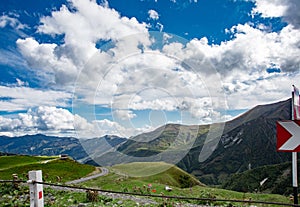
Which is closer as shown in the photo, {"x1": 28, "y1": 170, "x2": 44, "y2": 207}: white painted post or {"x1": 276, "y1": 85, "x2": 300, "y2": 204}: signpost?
{"x1": 276, "y1": 85, "x2": 300, "y2": 204}: signpost

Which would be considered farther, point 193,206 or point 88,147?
point 88,147

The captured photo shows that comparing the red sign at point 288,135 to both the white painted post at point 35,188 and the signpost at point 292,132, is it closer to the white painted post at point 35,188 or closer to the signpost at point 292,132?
the signpost at point 292,132

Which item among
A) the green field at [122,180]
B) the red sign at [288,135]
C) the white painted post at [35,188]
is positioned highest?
the red sign at [288,135]

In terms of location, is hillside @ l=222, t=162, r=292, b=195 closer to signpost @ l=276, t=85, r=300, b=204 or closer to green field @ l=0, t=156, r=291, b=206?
green field @ l=0, t=156, r=291, b=206

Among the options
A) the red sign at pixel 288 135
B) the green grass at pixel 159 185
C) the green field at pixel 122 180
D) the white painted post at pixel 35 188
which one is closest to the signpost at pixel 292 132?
the red sign at pixel 288 135

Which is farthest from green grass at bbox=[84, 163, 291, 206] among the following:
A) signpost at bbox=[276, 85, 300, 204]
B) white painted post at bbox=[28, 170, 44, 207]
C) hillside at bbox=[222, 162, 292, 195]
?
hillside at bbox=[222, 162, 292, 195]

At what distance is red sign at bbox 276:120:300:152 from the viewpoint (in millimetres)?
5590

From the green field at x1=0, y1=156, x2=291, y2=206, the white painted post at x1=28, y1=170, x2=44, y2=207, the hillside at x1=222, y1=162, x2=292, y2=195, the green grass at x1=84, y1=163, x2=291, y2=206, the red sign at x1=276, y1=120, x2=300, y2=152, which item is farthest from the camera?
the hillside at x1=222, y1=162, x2=292, y2=195

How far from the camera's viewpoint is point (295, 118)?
19.2 feet

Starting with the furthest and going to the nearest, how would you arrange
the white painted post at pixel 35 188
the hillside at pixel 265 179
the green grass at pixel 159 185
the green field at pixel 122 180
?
1. the hillside at pixel 265 179
2. the green grass at pixel 159 185
3. the green field at pixel 122 180
4. the white painted post at pixel 35 188

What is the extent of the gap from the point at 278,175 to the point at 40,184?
14718 centimetres

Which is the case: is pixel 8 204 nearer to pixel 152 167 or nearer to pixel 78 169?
pixel 78 169

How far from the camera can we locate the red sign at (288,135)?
559cm

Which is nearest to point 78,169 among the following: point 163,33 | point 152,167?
point 152,167
